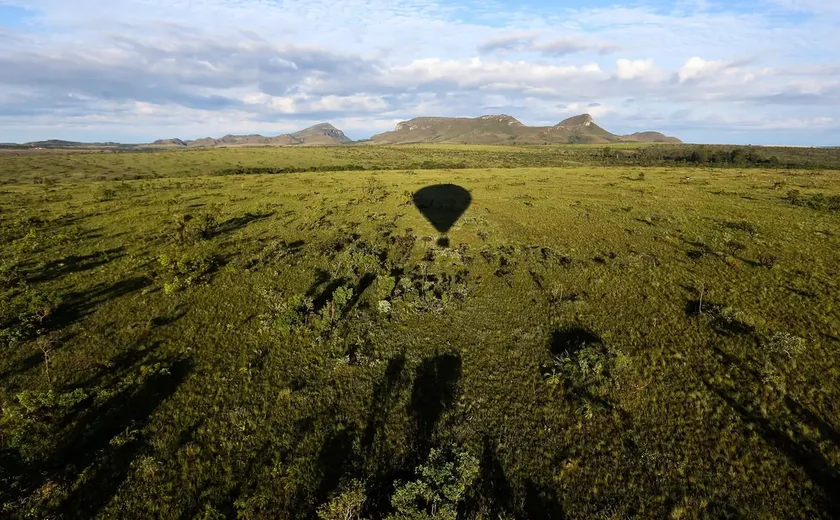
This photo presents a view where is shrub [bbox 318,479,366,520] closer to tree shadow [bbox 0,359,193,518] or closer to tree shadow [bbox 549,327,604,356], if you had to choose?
tree shadow [bbox 0,359,193,518]

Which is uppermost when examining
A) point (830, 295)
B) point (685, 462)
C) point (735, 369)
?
point (830, 295)

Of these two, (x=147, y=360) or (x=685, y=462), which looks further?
(x=147, y=360)

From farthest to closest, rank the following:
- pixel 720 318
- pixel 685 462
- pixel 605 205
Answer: pixel 605 205
pixel 720 318
pixel 685 462

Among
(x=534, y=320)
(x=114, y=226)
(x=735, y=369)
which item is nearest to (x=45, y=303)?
(x=114, y=226)

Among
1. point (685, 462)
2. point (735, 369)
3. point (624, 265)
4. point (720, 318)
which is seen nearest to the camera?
point (685, 462)

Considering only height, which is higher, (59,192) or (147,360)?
(59,192)

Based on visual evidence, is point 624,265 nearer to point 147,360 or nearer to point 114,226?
point 147,360

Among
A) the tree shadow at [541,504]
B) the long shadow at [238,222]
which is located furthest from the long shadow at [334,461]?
the long shadow at [238,222]
